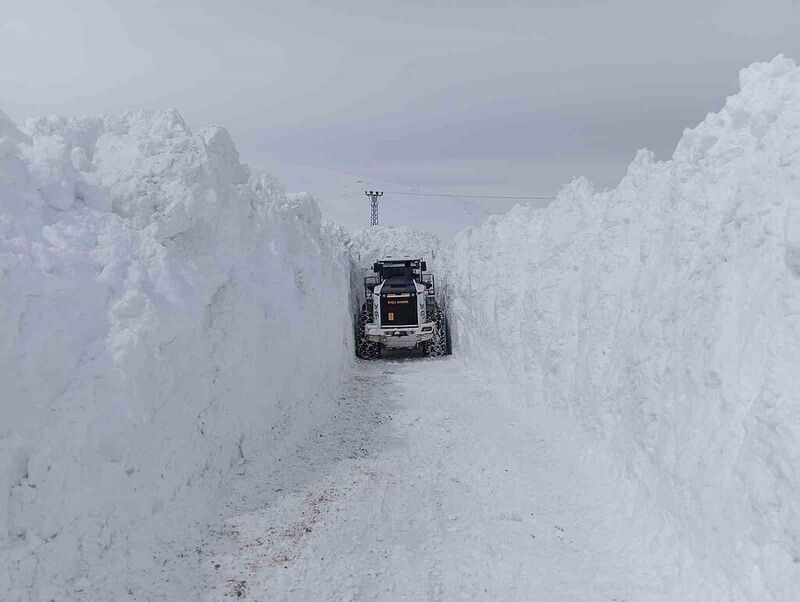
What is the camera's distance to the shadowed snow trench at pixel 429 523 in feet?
18.7

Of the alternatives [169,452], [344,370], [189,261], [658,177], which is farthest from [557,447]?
[344,370]

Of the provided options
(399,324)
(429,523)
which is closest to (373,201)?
(399,324)

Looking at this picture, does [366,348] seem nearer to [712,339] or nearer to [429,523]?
[429,523]

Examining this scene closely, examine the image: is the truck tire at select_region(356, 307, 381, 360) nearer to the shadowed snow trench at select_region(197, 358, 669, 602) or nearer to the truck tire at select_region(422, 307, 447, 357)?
the truck tire at select_region(422, 307, 447, 357)

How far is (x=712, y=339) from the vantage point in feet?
18.3

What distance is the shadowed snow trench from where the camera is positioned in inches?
224

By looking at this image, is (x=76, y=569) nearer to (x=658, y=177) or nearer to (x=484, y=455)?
(x=484, y=455)

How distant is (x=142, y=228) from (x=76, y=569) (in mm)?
4513

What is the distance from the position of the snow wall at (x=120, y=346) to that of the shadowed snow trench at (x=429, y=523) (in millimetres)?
910

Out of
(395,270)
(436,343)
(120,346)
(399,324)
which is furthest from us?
(395,270)

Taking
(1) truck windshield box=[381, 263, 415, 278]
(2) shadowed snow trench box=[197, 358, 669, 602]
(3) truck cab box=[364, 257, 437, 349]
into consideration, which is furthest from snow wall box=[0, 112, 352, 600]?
(1) truck windshield box=[381, 263, 415, 278]

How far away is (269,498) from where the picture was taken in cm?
768

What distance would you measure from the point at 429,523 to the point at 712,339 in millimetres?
4029

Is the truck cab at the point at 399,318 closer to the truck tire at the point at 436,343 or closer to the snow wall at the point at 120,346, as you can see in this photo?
the truck tire at the point at 436,343
